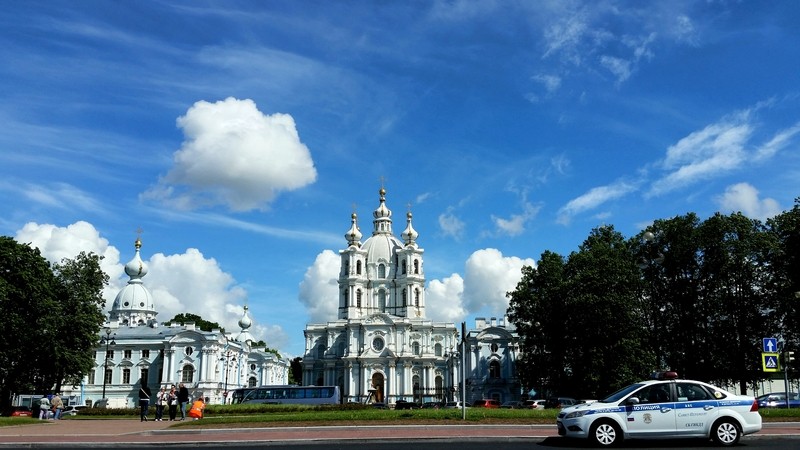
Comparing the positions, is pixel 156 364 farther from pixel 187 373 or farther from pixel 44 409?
pixel 44 409

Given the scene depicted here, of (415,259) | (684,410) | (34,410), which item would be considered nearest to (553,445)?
(684,410)

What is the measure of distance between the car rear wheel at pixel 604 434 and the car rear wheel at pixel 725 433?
2280 millimetres

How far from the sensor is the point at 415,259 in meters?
106

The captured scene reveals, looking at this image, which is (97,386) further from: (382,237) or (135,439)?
(135,439)

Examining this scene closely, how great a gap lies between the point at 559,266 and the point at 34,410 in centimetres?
3608

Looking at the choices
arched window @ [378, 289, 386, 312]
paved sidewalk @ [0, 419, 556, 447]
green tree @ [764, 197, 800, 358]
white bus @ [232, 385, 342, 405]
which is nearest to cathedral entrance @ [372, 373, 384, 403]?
arched window @ [378, 289, 386, 312]

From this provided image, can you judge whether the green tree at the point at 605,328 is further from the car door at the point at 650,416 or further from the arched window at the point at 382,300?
the arched window at the point at 382,300

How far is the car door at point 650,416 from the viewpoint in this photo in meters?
16.5

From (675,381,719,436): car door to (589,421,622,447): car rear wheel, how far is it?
60.4 inches

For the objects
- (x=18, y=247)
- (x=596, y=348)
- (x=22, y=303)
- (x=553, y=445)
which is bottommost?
(x=553, y=445)

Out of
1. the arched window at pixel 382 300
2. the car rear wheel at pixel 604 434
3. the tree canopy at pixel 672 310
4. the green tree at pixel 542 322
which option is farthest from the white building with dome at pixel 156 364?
the car rear wheel at pixel 604 434

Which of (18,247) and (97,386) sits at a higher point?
(18,247)

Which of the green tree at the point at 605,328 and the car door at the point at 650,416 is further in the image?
the green tree at the point at 605,328

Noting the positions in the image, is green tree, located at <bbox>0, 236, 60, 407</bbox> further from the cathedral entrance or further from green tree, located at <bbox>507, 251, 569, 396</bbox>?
the cathedral entrance
